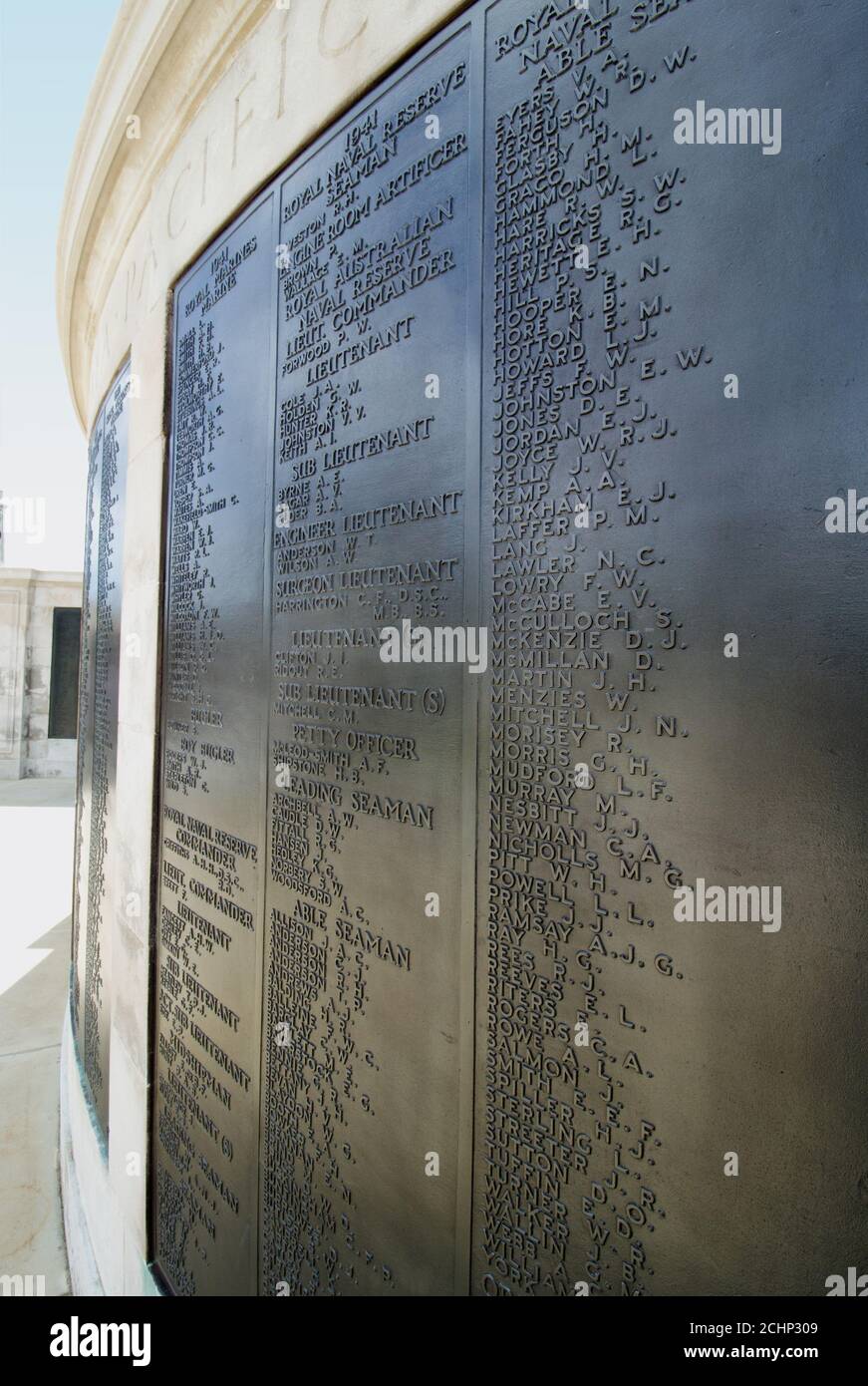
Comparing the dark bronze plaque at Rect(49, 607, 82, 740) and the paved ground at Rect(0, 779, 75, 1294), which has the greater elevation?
the dark bronze plaque at Rect(49, 607, 82, 740)

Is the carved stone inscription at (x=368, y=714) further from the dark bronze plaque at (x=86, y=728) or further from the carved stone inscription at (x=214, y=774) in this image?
the dark bronze plaque at (x=86, y=728)

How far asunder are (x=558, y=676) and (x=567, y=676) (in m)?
0.03

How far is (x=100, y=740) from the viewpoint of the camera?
5672 mm

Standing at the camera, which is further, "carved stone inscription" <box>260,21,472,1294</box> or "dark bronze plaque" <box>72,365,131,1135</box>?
"dark bronze plaque" <box>72,365,131,1135</box>

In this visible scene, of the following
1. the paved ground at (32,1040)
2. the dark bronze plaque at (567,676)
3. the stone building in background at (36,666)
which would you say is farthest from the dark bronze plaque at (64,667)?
the dark bronze plaque at (567,676)

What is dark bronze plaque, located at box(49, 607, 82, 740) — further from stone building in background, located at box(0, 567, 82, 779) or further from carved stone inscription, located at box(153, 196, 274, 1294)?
carved stone inscription, located at box(153, 196, 274, 1294)

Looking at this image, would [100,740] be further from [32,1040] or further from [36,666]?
[36,666]

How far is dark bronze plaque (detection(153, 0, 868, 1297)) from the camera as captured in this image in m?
1.46

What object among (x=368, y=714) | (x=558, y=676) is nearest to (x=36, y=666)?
(x=368, y=714)

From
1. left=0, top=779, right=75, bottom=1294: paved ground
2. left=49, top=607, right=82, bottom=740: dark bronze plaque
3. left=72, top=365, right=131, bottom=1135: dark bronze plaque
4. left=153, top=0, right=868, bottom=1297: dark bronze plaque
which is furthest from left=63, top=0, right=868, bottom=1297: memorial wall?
left=49, top=607, right=82, bottom=740: dark bronze plaque

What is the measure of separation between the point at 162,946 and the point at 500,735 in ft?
9.47

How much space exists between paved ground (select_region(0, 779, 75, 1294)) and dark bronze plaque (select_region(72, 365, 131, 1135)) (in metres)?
0.88

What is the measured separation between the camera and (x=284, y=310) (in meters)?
3.03
